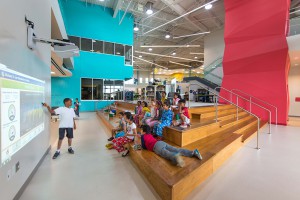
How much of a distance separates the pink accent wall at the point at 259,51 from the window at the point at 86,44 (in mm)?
9478

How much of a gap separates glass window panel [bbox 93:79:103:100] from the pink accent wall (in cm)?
895

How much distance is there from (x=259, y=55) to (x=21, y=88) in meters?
8.96

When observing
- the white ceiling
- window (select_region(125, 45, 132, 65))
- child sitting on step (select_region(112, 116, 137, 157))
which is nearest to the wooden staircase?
child sitting on step (select_region(112, 116, 137, 157))

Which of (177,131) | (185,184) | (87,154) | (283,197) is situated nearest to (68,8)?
(87,154)

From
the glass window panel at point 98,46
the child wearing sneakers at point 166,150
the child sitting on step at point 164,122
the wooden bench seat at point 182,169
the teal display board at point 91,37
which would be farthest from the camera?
the glass window panel at point 98,46

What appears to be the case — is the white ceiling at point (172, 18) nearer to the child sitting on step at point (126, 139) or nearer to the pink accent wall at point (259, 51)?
the pink accent wall at point (259, 51)

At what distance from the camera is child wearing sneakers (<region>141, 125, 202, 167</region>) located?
242 cm

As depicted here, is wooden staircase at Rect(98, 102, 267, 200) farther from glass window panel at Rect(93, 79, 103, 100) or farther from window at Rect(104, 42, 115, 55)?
window at Rect(104, 42, 115, 55)

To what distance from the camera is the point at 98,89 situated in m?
12.4

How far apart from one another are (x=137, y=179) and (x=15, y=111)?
1.93 m

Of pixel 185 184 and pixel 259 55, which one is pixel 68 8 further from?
pixel 185 184

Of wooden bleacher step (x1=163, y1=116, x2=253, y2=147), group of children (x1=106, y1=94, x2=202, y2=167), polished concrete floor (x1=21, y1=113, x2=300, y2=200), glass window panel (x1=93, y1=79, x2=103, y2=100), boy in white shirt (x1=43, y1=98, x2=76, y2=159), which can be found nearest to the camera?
polished concrete floor (x1=21, y1=113, x2=300, y2=200)

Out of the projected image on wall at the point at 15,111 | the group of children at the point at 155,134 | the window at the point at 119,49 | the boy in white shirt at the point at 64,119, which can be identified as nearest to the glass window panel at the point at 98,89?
the window at the point at 119,49

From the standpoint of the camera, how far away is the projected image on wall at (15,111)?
1.59 metres
